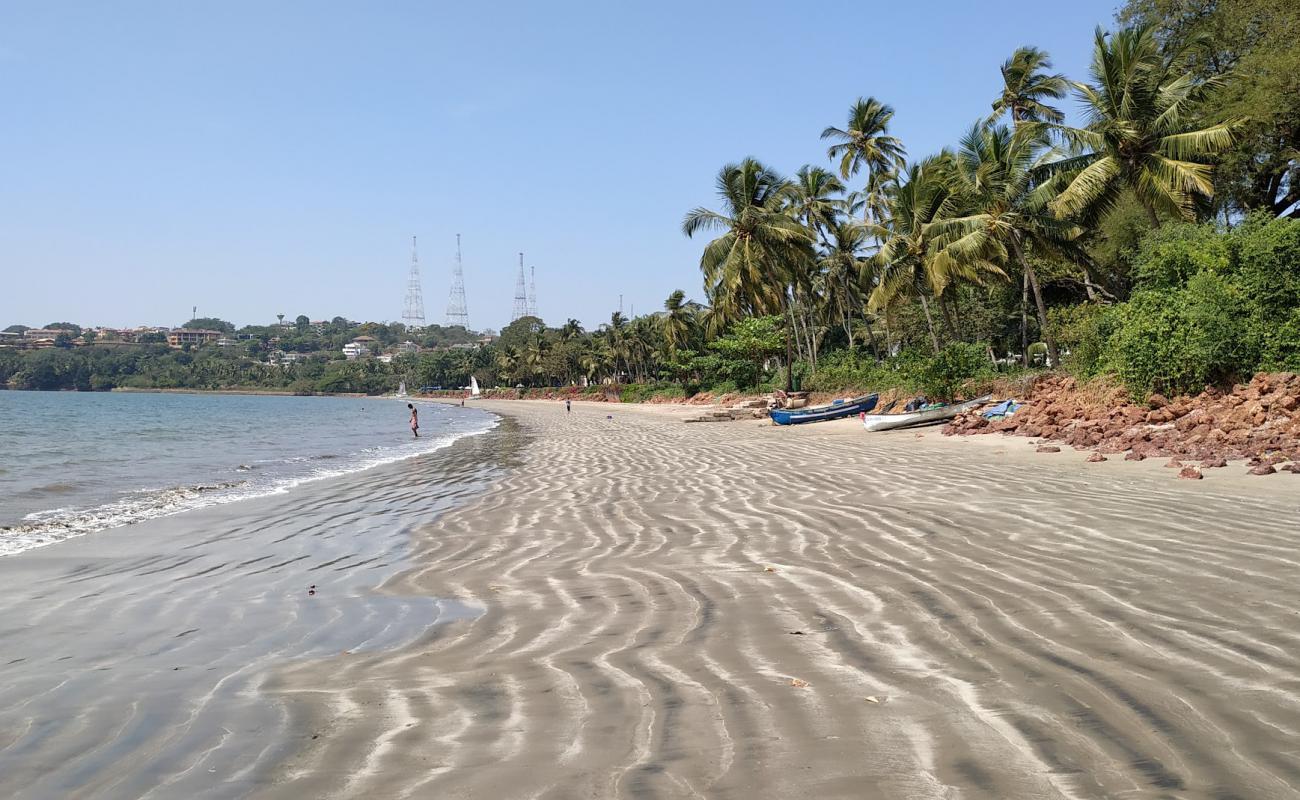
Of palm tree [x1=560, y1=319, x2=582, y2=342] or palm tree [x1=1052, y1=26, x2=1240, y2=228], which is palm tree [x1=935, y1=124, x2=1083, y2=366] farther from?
palm tree [x1=560, y1=319, x2=582, y2=342]

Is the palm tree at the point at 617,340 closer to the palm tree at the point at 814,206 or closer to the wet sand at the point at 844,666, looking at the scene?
the palm tree at the point at 814,206

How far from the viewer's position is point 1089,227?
91.0 feet

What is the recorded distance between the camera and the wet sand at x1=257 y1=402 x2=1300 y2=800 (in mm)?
2576

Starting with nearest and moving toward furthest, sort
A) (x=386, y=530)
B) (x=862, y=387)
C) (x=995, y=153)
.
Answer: (x=386, y=530) → (x=995, y=153) → (x=862, y=387)

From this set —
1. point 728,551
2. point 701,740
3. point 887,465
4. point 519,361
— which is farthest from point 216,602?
point 519,361

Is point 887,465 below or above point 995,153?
below

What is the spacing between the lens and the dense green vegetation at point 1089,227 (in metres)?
16.4

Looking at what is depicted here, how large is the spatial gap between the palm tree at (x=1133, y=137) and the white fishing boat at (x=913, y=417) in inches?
283

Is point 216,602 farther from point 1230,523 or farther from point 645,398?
point 645,398

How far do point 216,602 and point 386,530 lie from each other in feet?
11.1

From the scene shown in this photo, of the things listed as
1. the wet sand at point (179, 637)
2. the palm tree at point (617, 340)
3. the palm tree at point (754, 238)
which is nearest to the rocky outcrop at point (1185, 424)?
the wet sand at point (179, 637)

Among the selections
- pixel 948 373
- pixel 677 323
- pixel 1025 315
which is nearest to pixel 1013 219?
pixel 948 373


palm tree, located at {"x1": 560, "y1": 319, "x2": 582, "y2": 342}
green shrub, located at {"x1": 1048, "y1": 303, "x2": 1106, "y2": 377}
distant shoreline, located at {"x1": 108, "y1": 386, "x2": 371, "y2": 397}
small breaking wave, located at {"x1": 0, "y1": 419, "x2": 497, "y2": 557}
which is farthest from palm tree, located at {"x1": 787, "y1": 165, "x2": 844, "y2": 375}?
distant shoreline, located at {"x1": 108, "y1": 386, "x2": 371, "y2": 397}

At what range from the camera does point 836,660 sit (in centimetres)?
371
